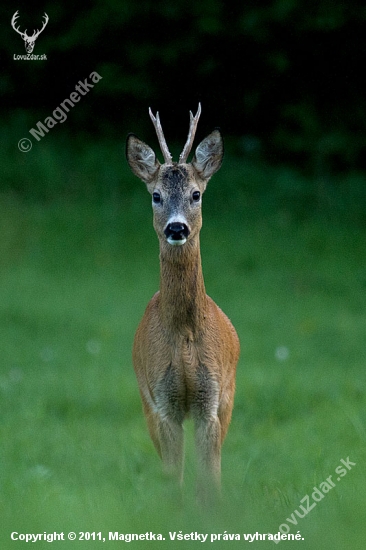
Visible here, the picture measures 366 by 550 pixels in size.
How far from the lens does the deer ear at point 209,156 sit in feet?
22.1

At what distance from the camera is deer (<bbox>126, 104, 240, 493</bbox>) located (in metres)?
6.34

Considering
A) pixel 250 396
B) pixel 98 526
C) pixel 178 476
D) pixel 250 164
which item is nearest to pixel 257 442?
pixel 250 396

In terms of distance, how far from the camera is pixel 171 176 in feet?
21.3

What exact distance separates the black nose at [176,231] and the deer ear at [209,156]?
65 centimetres

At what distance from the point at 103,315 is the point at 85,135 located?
529cm

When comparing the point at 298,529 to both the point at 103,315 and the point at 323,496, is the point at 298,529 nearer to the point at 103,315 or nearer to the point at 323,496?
the point at 323,496

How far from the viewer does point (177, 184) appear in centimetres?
646

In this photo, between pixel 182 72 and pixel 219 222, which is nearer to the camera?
pixel 219 222

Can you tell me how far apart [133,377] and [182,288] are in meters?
4.62
